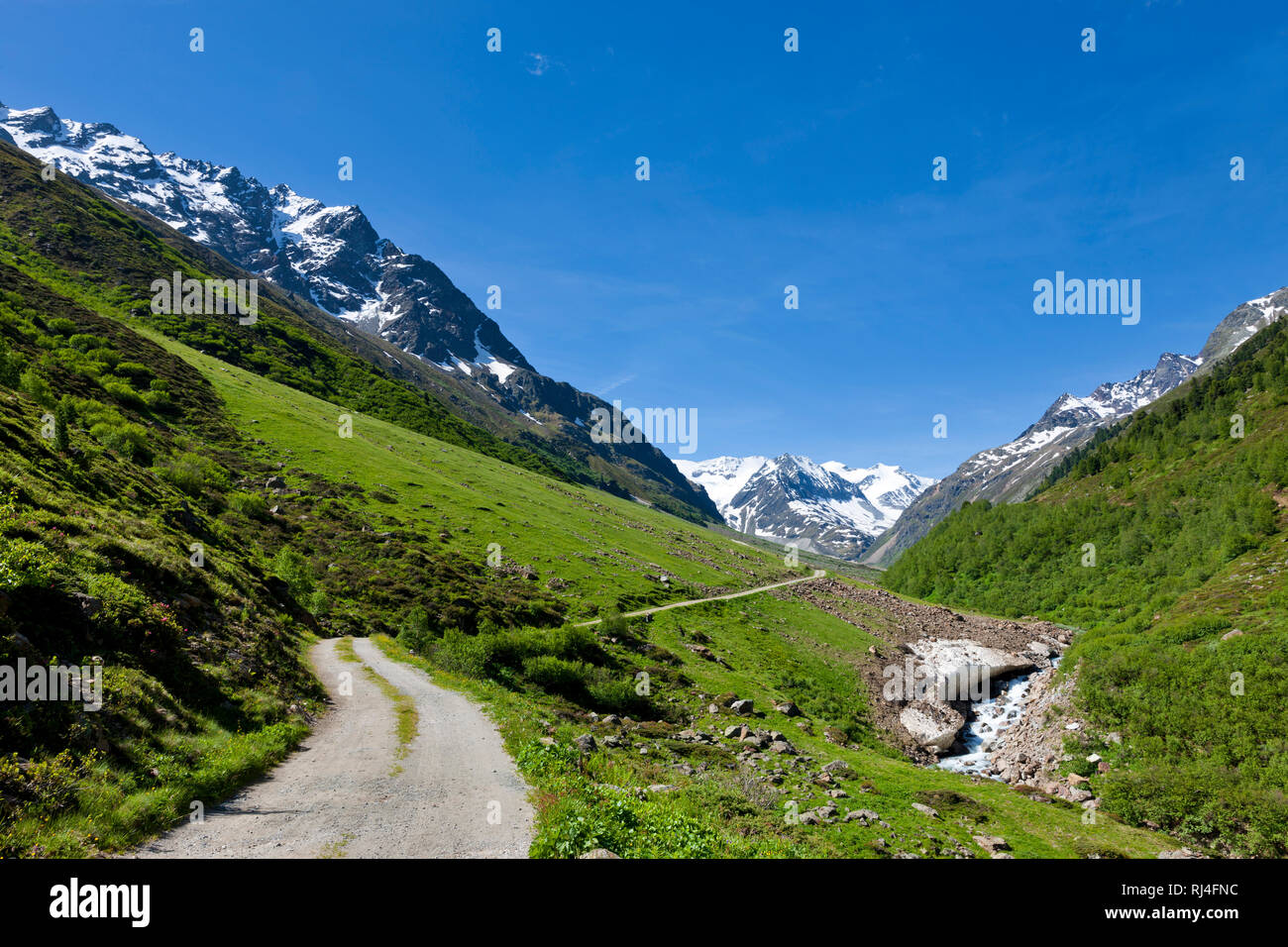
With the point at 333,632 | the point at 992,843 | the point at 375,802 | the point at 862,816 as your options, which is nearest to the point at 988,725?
the point at 992,843

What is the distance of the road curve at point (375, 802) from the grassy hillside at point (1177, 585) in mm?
27194

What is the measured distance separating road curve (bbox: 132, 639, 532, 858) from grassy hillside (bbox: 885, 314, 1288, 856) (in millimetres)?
27194

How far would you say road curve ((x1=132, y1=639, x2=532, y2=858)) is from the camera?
10258 mm

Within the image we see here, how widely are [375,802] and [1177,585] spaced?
72.6 metres

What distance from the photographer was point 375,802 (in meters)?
12.9

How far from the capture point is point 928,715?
131 feet

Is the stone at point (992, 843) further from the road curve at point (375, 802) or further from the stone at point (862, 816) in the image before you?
the road curve at point (375, 802)

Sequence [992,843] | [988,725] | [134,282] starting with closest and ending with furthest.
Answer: [992,843], [988,725], [134,282]

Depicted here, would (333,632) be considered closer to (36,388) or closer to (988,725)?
(36,388)

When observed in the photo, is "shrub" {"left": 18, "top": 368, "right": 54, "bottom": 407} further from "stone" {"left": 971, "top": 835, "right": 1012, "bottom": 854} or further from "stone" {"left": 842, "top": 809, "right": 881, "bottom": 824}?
"stone" {"left": 971, "top": 835, "right": 1012, "bottom": 854}

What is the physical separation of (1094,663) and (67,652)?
48930 millimetres

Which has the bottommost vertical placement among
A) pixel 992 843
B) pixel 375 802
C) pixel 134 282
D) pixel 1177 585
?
pixel 992 843

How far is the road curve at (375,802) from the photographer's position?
10258mm

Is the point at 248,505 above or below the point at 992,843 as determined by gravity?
above
